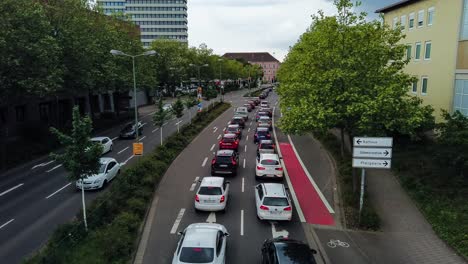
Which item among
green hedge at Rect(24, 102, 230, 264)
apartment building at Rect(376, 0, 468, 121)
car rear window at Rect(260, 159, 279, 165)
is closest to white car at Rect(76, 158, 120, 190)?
green hedge at Rect(24, 102, 230, 264)

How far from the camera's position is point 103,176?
71.0 feet

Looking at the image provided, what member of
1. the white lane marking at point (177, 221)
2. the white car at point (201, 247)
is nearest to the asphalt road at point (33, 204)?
the white lane marking at point (177, 221)

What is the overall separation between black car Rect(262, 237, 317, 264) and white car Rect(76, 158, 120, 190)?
11.2 metres

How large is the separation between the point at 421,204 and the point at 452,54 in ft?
49.2

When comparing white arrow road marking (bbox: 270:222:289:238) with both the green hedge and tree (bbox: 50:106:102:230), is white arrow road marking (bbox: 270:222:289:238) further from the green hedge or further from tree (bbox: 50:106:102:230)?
tree (bbox: 50:106:102:230)

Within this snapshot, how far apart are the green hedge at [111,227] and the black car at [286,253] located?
16.3ft

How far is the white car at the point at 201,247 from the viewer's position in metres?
11.4

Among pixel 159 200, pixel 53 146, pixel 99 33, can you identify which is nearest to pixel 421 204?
pixel 159 200

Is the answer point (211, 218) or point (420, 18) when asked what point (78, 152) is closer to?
point (211, 218)

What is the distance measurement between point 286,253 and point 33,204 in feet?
47.2

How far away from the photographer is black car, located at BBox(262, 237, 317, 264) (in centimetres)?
1134

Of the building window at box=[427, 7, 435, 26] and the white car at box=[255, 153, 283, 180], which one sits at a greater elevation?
the building window at box=[427, 7, 435, 26]

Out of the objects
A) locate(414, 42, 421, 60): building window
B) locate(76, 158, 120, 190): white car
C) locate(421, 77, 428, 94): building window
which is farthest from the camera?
locate(414, 42, 421, 60): building window

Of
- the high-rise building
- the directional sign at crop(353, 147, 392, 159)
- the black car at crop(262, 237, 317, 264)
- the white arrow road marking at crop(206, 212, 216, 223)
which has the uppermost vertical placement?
the high-rise building
